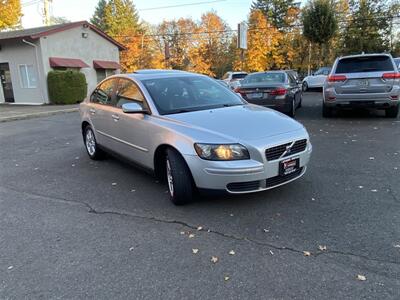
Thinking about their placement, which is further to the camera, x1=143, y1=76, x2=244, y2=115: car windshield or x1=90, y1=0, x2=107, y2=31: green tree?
x1=90, y1=0, x2=107, y2=31: green tree

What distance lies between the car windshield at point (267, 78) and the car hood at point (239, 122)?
631cm

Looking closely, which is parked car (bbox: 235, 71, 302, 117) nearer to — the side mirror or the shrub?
the side mirror

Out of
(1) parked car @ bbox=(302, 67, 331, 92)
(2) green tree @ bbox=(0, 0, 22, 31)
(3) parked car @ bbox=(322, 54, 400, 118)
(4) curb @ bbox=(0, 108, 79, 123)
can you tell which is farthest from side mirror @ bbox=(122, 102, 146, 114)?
(2) green tree @ bbox=(0, 0, 22, 31)

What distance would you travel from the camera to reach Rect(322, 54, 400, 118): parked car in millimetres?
8773

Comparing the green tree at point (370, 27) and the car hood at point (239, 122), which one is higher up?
the green tree at point (370, 27)

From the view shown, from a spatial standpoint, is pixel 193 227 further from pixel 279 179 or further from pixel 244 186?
pixel 279 179

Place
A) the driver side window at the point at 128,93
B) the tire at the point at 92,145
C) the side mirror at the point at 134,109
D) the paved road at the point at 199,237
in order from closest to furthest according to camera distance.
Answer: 1. the paved road at the point at 199,237
2. the side mirror at the point at 134,109
3. the driver side window at the point at 128,93
4. the tire at the point at 92,145

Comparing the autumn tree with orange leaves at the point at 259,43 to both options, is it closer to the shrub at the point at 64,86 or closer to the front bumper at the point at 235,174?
the shrub at the point at 64,86

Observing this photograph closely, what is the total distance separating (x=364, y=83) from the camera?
29.2ft

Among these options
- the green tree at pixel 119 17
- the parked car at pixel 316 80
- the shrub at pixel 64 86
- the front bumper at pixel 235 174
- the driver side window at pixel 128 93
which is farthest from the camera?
the green tree at pixel 119 17

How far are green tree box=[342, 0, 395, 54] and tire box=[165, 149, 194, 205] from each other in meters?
40.9

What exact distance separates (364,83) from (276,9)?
4406 cm

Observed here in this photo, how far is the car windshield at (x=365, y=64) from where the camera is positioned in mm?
8977

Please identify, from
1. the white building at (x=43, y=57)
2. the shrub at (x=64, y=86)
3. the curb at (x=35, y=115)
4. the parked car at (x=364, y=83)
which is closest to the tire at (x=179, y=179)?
the parked car at (x=364, y=83)
